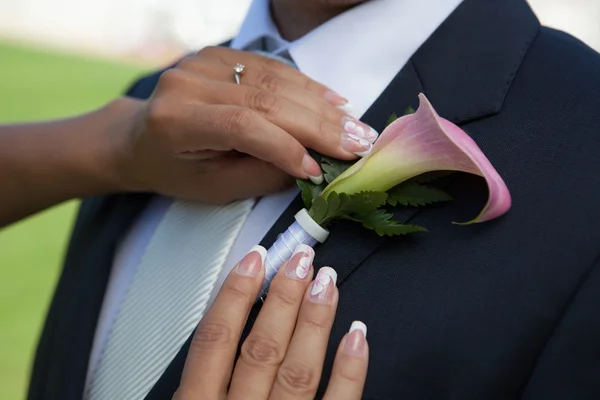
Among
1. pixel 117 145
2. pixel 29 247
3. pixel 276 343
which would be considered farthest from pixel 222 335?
pixel 29 247

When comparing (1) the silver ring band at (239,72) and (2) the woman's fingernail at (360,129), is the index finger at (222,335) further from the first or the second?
(1) the silver ring band at (239,72)

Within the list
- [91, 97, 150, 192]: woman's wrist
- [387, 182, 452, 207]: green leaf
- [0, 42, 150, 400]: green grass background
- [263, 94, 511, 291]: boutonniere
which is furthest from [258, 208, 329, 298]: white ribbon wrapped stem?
[0, 42, 150, 400]: green grass background

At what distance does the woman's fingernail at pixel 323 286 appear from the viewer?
103 centimetres

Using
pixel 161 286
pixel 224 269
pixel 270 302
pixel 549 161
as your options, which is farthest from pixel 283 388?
pixel 549 161

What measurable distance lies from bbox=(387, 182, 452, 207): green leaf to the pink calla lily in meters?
0.03

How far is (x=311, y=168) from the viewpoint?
1103mm

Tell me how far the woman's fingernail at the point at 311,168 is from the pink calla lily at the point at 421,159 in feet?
0.11

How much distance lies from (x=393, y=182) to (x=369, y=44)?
1.17 ft

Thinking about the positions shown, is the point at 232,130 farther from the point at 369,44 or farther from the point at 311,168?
the point at 369,44

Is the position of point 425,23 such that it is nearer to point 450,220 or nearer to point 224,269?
point 450,220

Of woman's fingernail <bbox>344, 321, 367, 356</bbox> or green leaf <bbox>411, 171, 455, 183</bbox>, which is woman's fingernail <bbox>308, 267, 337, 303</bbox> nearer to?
woman's fingernail <bbox>344, 321, 367, 356</bbox>

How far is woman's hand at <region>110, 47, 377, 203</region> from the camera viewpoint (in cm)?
110

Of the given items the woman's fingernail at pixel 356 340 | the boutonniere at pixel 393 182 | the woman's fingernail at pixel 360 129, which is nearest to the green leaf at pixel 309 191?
the boutonniere at pixel 393 182

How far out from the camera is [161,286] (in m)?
1.32
